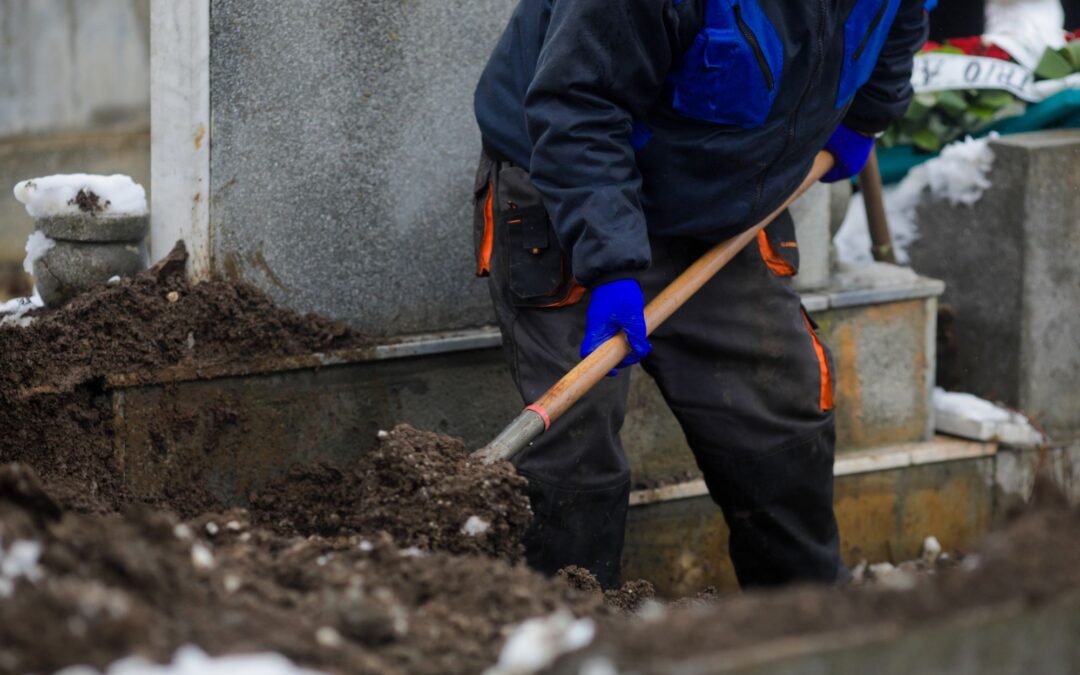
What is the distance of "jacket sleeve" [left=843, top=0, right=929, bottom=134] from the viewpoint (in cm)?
388

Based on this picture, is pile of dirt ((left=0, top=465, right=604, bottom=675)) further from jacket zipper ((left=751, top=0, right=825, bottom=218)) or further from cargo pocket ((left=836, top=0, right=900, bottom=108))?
cargo pocket ((left=836, top=0, right=900, bottom=108))

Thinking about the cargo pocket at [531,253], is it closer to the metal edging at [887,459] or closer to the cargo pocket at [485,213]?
the cargo pocket at [485,213]

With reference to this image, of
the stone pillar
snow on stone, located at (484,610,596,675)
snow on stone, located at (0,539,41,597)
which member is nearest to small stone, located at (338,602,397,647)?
snow on stone, located at (484,610,596,675)

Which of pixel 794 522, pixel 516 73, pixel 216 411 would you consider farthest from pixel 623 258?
pixel 216 411

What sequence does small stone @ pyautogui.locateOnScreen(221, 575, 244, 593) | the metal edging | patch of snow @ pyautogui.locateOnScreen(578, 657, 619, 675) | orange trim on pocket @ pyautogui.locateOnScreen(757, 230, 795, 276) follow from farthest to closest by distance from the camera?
the metal edging → orange trim on pocket @ pyautogui.locateOnScreen(757, 230, 795, 276) → small stone @ pyautogui.locateOnScreen(221, 575, 244, 593) → patch of snow @ pyautogui.locateOnScreen(578, 657, 619, 675)

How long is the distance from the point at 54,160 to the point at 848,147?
6.54m

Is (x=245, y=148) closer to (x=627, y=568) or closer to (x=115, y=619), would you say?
(x=627, y=568)

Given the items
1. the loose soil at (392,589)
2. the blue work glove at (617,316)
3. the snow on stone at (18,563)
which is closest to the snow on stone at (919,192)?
the blue work glove at (617,316)

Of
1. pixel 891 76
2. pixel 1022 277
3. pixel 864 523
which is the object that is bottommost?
pixel 864 523

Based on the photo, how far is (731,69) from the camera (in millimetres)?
3225

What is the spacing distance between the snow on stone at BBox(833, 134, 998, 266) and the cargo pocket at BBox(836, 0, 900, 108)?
1.53 meters

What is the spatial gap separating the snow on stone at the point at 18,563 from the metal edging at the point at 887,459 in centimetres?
257

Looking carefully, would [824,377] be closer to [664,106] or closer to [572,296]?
[572,296]

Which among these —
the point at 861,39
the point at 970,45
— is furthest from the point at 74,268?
the point at 970,45
